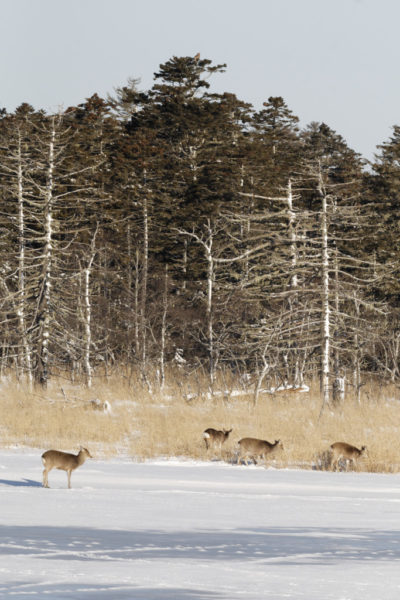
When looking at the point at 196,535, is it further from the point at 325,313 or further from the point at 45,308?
the point at 45,308

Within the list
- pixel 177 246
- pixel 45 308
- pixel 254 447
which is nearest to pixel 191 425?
pixel 254 447

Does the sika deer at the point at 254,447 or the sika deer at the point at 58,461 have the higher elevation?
the sika deer at the point at 254,447

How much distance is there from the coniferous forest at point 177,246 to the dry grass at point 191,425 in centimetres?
303

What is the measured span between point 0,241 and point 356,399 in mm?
18432

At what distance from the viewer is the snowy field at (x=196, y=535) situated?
20.1 ft

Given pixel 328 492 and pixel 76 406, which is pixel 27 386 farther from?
pixel 328 492

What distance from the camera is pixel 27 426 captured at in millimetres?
20250


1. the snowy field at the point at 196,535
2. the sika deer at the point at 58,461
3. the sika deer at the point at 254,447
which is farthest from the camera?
the sika deer at the point at 254,447

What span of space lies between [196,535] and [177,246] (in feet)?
115

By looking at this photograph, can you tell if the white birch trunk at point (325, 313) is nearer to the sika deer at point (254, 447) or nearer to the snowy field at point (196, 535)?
the sika deer at point (254, 447)

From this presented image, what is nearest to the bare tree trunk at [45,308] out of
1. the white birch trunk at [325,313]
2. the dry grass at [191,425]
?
the dry grass at [191,425]

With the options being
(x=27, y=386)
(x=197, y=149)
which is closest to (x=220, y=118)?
(x=197, y=149)

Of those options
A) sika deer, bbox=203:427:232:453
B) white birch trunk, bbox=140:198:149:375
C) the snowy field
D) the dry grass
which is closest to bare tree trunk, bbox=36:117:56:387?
the dry grass

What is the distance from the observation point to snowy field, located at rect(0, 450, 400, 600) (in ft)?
20.1
